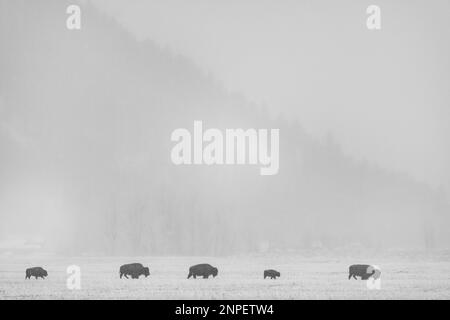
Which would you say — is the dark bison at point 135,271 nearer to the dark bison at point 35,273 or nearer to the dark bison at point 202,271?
the dark bison at point 202,271

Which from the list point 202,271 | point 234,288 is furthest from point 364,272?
point 234,288

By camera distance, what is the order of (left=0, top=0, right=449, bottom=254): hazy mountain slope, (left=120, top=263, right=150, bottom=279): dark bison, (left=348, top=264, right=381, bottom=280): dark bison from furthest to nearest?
(left=0, top=0, right=449, bottom=254): hazy mountain slope → (left=120, top=263, right=150, bottom=279): dark bison → (left=348, top=264, right=381, bottom=280): dark bison

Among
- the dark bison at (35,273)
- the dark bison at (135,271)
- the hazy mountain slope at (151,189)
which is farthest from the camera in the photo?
the hazy mountain slope at (151,189)

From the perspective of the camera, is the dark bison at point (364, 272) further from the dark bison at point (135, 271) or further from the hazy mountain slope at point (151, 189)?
the hazy mountain slope at point (151, 189)

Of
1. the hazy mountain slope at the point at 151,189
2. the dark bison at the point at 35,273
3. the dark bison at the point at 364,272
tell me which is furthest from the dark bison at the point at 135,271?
the hazy mountain slope at the point at 151,189

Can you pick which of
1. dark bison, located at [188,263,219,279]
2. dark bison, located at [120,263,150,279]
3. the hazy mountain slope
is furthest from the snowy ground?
the hazy mountain slope

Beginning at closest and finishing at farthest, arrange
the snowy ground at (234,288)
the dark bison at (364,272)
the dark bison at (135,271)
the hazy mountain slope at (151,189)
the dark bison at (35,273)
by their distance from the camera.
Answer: the snowy ground at (234,288), the dark bison at (364,272), the dark bison at (35,273), the dark bison at (135,271), the hazy mountain slope at (151,189)

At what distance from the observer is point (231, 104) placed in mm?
148125

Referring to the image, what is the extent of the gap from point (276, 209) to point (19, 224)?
212 feet

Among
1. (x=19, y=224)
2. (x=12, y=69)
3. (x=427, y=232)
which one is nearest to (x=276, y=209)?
(x=427, y=232)

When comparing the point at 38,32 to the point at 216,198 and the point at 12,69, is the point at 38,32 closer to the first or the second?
the point at 12,69

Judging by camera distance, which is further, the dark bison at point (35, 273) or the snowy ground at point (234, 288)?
the dark bison at point (35, 273)

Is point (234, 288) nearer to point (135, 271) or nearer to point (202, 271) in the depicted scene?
point (202, 271)

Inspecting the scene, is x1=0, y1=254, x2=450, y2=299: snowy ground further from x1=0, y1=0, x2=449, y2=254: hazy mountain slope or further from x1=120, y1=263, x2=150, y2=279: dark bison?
x1=0, y1=0, x2=449, y2=254: hazy mountain slope
